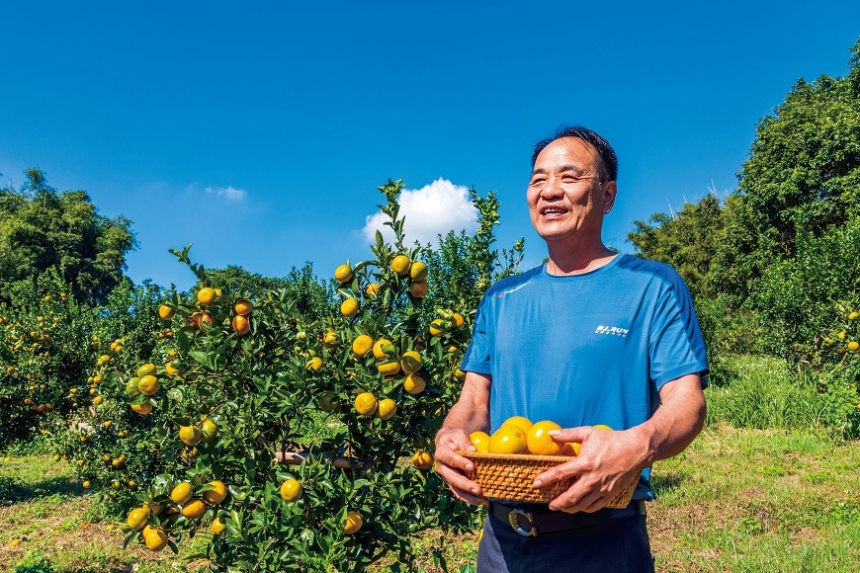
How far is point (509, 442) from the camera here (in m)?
1.42

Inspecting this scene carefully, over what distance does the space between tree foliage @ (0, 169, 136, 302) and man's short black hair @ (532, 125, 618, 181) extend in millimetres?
28835

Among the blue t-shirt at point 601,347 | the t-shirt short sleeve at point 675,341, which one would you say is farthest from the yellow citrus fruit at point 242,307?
the t-shirt short sleeve at point 675,341

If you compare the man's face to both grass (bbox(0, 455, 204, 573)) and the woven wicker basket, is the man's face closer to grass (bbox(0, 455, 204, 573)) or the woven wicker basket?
the woven wicker basket

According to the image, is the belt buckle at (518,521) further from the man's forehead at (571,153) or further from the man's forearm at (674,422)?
the man's forehead at (571,153)

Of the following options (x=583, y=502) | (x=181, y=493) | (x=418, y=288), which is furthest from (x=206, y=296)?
(x=583, y=502)

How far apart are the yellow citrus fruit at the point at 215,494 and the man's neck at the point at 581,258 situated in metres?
1.57

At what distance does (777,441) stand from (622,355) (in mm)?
8202

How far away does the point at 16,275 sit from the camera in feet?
82.9

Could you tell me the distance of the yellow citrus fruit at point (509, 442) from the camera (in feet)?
4.64

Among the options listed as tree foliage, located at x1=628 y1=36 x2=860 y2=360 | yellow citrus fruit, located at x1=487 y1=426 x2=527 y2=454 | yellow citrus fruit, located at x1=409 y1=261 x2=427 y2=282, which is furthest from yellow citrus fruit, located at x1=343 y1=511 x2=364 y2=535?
tree foliage, located at x1=628 y1=36 x2=860 y2=360

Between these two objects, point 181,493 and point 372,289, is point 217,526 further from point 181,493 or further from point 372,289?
point 372,289

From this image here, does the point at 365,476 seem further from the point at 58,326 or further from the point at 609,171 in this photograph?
the point at 58,326

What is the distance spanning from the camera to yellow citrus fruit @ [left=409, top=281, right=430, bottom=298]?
103 inches

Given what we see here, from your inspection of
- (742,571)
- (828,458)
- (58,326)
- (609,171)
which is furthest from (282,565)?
(828,458)
